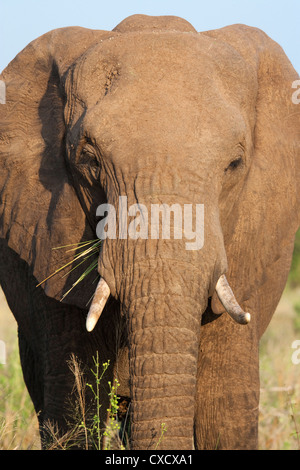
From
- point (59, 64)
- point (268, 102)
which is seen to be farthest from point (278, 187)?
point (59, 64)

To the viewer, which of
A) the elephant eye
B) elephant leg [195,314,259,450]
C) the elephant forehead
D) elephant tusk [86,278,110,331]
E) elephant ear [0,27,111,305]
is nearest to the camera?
elephant tusk [86,278,110,331]

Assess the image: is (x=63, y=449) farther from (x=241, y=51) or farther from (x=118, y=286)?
(x=241, y=51)

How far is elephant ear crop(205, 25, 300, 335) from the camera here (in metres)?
4.77

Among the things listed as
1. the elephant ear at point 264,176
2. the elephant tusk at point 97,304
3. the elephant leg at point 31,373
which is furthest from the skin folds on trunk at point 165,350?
the elephant leg at point 31,373

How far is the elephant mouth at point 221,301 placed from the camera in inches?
156

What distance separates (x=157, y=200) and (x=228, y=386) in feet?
4.44

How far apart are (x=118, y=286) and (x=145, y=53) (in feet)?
3.28

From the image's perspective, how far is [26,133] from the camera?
196 inches

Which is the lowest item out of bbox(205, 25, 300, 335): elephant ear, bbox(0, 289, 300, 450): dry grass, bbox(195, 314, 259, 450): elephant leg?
bbox(0, 289, 300, 450): dry grass

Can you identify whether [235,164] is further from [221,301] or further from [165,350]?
[165,350]

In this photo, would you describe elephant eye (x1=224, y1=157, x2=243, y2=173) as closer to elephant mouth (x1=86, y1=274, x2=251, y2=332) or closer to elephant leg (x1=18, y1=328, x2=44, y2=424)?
elephant mouth (x1=86, y1=274, x2=251, y2=332)

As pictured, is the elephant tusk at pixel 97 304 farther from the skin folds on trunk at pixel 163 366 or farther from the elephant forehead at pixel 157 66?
the elephant forehead at pixel 157 66

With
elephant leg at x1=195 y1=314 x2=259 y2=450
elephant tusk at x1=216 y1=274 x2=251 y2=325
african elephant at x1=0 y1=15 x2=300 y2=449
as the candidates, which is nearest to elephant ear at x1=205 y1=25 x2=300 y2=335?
african elephant at x1=0 y1=15 x2=300 y2=449

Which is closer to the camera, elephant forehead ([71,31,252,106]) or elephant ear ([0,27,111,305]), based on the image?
elephant forehead ([71,31,252,106])
